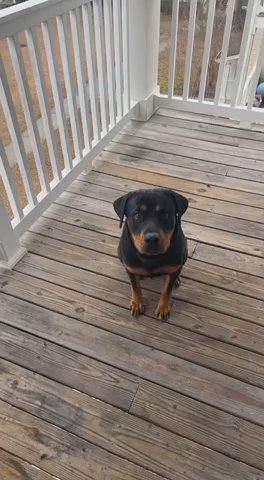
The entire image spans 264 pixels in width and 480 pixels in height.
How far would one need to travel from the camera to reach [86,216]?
2.33m

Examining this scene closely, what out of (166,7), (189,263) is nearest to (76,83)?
(166,7)

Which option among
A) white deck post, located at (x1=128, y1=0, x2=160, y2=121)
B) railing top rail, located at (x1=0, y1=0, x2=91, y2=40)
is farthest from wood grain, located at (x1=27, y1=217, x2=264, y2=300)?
white deck post, located at (x1=128, y1=0, x2=160, y2=121)

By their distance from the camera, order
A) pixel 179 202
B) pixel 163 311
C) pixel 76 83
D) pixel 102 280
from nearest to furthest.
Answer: pixel 179 202
pixel 163 311
pixel 102 280
pixel 76 83

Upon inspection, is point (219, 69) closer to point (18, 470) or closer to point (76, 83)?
point (76, 83)

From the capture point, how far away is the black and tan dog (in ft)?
4.73

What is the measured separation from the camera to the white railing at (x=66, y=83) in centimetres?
180

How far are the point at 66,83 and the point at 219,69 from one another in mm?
1339

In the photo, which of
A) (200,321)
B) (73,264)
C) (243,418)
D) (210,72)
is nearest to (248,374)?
(243,418)

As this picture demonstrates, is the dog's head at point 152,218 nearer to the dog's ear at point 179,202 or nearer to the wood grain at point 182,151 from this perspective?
→ the dog's ear at point 179,202

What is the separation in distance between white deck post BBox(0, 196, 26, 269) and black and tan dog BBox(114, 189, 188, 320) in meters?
0.65

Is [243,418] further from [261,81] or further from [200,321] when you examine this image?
[261,81]

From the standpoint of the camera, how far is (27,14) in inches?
66.1

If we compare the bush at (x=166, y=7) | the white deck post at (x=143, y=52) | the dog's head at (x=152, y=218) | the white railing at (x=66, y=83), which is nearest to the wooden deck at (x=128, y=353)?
the white railing at (x=66, y=83)

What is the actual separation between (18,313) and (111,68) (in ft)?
5.98
